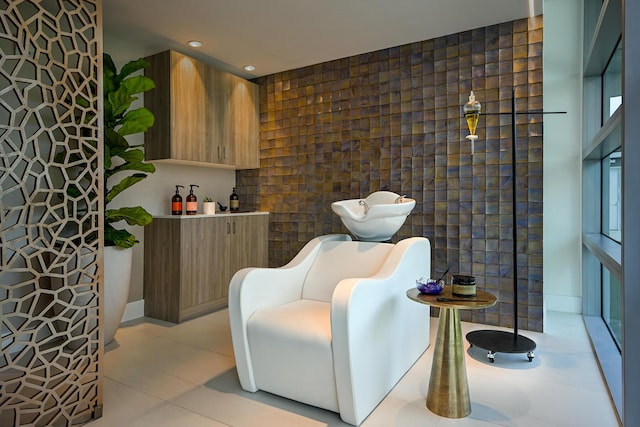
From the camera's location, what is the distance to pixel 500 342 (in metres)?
2.73

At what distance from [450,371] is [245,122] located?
3394 millimetres

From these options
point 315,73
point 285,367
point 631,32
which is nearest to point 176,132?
point 315,73

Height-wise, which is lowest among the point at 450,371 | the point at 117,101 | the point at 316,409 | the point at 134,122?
the point at 316,409

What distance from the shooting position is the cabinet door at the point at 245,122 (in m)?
4.21

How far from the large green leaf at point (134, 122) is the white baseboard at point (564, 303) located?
3.95 m

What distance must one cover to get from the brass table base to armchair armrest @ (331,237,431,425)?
29 cm

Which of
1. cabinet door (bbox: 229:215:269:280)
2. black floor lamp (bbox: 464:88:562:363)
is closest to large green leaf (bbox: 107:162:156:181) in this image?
cabinet door (bbox: 229:215:269:280)

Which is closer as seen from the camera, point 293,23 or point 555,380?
point 555,380

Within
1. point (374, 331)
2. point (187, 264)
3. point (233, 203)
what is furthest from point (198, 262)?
point (374, 331)

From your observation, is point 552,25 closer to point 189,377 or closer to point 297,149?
point 297,149

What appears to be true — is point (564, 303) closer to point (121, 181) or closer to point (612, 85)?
point (612, 85)

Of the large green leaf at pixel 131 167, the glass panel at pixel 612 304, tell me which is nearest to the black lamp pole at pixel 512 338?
the glass panel at pixel 612 304

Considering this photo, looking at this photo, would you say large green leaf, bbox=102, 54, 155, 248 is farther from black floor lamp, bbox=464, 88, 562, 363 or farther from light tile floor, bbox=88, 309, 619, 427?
black floor lamp, bbox=464, 88, 562, 363

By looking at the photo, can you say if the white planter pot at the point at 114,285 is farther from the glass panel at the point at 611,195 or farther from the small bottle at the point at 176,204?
the glass panel at the point at 611,195
